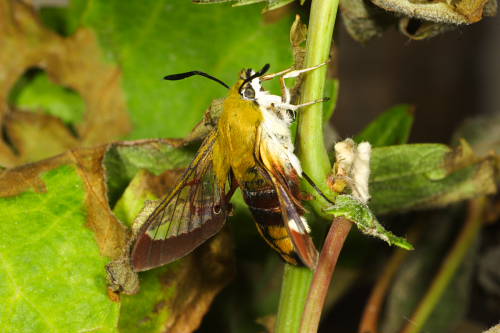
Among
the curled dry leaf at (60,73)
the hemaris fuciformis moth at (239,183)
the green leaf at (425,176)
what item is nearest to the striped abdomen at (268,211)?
the hemaris fuciformis moth at (239,183)

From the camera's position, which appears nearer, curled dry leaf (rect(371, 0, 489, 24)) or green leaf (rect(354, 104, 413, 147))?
curled dry leaf (rect(371, 0, 489, 24))

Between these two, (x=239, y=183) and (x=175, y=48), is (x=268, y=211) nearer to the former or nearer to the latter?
(x=239, y=183)

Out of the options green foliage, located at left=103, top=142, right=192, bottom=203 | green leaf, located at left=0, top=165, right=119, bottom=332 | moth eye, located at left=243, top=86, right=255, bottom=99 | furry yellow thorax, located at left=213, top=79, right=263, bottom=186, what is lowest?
green leaf, located at left=0, top=165, right=119, bottom=332

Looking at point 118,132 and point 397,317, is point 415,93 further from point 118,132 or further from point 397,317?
point 118,132

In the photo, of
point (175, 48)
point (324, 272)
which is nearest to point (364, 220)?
point (324, 272)

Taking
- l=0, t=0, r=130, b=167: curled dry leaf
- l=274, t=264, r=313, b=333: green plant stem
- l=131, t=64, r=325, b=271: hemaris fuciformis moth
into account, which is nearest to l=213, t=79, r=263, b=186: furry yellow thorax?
l=131, t=64, r=325, b=271: hemaris fuciformis moth

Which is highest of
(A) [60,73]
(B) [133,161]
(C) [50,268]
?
(A) [60,73]

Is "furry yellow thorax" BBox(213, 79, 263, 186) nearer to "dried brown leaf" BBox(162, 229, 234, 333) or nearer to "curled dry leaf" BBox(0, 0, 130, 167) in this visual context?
"dried brown leaf" BBox(162, 229, 234, 333)
